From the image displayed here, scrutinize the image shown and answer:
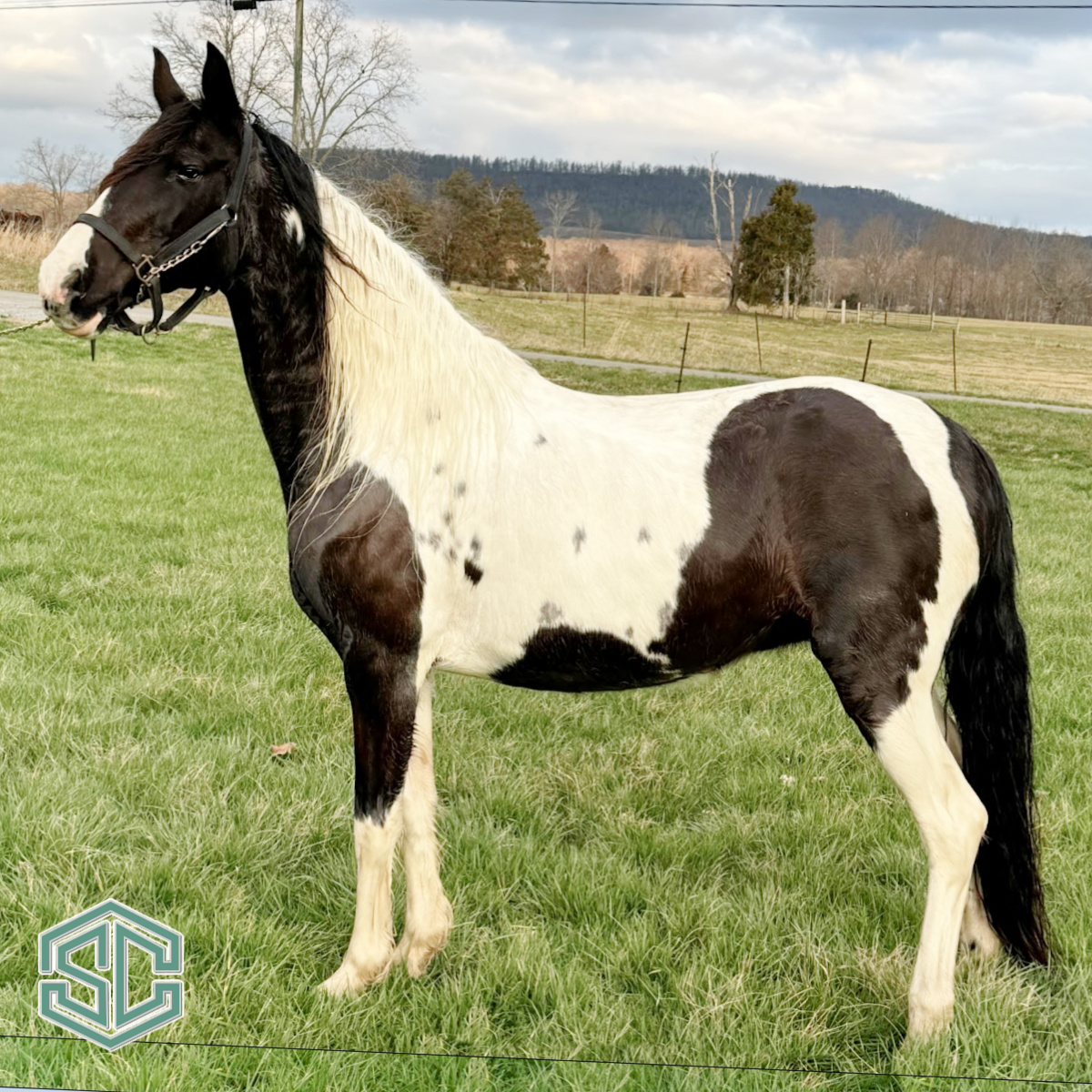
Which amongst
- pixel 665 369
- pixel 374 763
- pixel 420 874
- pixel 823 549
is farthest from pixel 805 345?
pixel 374 763

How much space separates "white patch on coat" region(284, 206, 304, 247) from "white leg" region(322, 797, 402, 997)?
1512 millimetres

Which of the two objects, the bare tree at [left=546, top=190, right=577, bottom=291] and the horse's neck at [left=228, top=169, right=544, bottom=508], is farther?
the bare tree at [left=546, top=190, right=577, bottom=291]

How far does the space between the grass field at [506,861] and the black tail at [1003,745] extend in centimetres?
17

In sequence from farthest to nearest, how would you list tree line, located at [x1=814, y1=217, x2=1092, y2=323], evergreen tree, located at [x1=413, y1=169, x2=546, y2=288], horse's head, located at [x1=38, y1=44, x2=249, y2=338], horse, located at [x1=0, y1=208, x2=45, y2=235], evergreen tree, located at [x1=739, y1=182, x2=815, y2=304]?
evergreen tree, located at [x1=739, y1=182, x2=815, y2=304] → evergreen tree, located at [x1=413, y1=169, x2=546, y2=288] → tree line, located at [x1=814, y1=217, x2=1092, y2=323] → horse, located at [x1=0, y1=208, x2=45, y2=235] → horse's head, located at [x1=38, y1=44, x2=249, y2=338]

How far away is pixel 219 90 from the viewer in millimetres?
2355

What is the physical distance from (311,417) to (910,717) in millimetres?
1757

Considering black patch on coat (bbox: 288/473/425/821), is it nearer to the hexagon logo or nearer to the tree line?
the hexagon logo

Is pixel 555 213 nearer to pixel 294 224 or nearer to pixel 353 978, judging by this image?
pixel 294 224

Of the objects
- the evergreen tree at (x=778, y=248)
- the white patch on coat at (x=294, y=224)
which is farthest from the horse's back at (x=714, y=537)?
the evergreen tree at (x=778, y=248)

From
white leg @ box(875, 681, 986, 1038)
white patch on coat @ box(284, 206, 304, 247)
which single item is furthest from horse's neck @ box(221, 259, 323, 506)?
white leg @ box(875, 681, 986, 1038)

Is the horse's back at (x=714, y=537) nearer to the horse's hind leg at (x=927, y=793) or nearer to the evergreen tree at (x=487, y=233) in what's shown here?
the horse's hind leg at (x=927, y=793)

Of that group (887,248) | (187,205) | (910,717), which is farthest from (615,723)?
(887,248)

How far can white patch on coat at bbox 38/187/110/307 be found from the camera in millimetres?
2293

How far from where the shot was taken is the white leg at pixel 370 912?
2.58m
